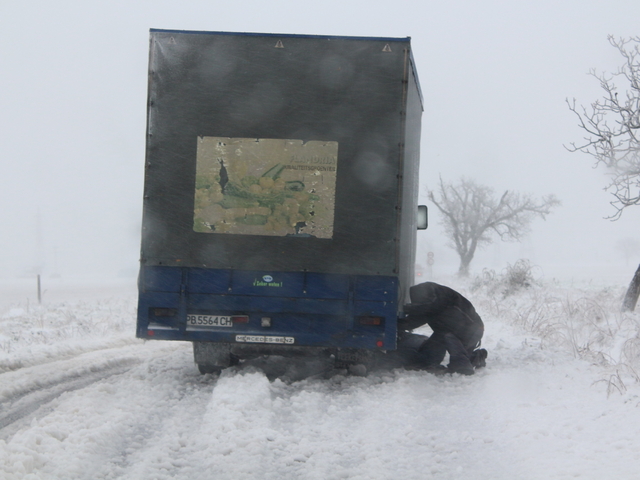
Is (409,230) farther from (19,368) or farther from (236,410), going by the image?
(19,368)

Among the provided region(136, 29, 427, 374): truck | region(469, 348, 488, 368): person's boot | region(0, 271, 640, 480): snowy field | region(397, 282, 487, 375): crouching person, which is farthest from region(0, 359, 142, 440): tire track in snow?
region(469, 348, 488, 368): person's boot

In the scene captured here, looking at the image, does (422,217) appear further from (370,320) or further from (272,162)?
(272,162)

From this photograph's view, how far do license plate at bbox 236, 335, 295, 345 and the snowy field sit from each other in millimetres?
403

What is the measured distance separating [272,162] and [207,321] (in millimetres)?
1914

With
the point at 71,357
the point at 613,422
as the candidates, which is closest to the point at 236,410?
the point at 613,422

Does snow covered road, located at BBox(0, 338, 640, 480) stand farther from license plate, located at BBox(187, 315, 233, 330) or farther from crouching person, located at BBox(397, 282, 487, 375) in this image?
crouching person, located at BBox(397, 282, 487, 375)

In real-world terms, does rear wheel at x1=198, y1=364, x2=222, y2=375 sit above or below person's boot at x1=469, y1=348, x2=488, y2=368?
below

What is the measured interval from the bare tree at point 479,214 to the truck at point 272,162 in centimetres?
4839

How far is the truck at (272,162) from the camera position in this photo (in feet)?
23.1

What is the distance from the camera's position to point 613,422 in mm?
5512

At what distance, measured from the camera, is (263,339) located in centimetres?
725

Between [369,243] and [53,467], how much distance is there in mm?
3953

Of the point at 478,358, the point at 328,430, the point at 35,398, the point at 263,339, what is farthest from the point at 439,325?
the point at 35,398

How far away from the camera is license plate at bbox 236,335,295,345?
7.23m
